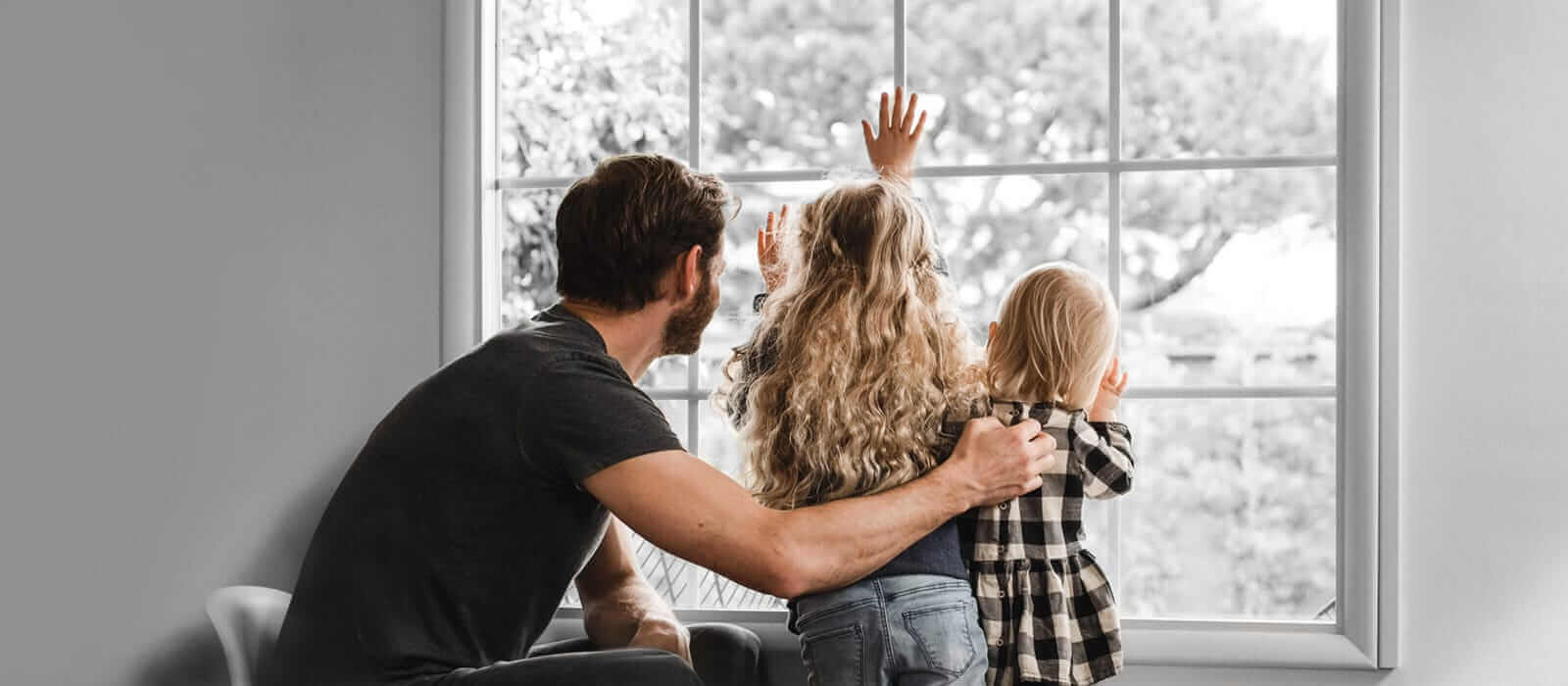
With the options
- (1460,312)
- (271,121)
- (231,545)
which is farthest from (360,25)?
(1460,312)

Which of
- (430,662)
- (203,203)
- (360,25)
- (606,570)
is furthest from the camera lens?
(360,25)

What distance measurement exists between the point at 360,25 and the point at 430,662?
139cm

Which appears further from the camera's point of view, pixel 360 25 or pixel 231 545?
pixel 360 25

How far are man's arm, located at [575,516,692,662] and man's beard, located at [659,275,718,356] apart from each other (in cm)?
32

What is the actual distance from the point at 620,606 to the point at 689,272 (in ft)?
2.02

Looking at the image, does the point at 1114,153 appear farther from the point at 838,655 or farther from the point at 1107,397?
the point at 838,655

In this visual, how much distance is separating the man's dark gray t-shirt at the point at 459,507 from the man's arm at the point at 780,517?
0.05m

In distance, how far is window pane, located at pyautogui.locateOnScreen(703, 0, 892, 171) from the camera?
2559 millimetres

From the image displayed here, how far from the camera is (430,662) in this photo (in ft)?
4.87

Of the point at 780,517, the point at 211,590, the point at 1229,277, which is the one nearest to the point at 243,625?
the point at 211,590

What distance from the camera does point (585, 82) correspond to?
268cm

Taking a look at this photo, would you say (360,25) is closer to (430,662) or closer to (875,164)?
(875,164)

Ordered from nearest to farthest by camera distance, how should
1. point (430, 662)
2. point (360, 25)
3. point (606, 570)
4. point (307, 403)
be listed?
point (430, 662) → point (606, 570) → point (307, 403) → point (360, 25)

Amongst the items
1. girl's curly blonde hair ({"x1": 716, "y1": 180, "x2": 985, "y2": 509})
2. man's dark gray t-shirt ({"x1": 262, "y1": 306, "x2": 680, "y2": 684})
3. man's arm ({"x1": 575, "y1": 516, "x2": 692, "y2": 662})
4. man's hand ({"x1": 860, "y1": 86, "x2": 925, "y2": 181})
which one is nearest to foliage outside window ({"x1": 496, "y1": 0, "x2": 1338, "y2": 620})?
man's hand ({"x1": 860, "y1": 86, "x2": 925, "y2": 181})
